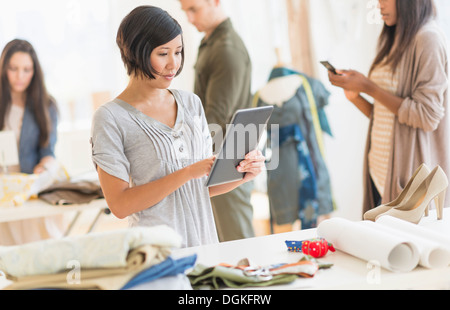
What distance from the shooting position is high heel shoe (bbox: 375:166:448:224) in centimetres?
171

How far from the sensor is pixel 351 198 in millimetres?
4000

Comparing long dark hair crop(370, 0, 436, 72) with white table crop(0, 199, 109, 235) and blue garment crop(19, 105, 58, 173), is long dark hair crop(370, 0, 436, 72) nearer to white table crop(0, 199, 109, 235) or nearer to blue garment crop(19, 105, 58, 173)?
white table crop(0, 199, 109, 235)

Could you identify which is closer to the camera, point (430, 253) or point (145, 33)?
point (430, 253)

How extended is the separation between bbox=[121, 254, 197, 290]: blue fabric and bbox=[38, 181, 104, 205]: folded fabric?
1745 millimetres

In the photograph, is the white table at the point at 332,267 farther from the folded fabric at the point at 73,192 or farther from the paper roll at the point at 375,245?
the folded fabric at the point at 73,192

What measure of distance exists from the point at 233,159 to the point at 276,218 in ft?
7.28

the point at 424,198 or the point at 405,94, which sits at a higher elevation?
the point at 405,94

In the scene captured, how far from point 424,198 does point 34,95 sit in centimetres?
249

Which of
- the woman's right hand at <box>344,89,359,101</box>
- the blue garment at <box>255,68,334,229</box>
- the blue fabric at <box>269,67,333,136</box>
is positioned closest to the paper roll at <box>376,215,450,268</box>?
the woman's right hand at <box>344,89,359,101</box>

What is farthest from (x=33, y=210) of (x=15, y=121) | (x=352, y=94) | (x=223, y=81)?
(x=352, y=94)

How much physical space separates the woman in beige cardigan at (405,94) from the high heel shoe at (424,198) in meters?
0.79

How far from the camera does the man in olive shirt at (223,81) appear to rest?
3240mm

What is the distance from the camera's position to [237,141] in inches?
61.5

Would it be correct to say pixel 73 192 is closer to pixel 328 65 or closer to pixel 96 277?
pixel 328 65
